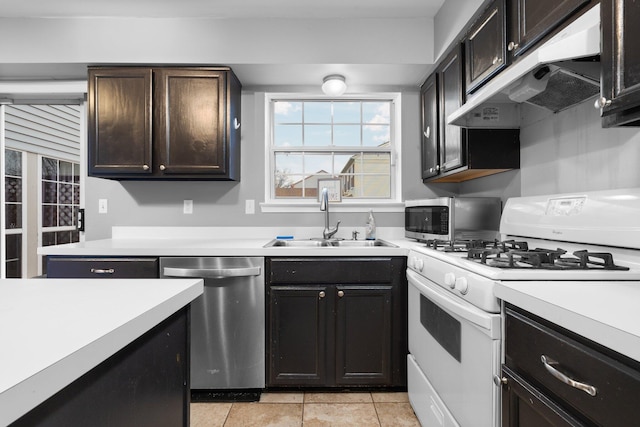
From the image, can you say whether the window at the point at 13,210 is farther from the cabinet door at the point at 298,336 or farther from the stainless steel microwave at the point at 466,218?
the stainless steel microwave at the point at 466,218

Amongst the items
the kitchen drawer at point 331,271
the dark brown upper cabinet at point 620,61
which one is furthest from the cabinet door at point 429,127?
the dark brown upper cabinet at point 620,61

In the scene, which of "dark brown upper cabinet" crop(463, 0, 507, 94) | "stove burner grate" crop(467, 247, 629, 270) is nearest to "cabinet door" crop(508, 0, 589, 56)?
"dark brown upper cabinet" crop(463, 0, 507, 94)

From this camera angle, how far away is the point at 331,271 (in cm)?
209

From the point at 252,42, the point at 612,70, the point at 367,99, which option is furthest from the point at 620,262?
the point at 252,42

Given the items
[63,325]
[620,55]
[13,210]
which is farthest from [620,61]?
[13,210]

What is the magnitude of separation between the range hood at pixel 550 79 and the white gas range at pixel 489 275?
1.39ft

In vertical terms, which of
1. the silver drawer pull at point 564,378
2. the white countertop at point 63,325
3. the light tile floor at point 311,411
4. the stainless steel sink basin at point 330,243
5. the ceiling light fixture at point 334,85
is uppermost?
the ceiling light fixture at point 334,85

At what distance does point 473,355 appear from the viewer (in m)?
1.18

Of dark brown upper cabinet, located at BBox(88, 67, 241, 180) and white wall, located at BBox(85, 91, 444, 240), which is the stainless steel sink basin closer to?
white wall, located at BBox(85, 91, 444, 240)

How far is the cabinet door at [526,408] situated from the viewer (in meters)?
0.78

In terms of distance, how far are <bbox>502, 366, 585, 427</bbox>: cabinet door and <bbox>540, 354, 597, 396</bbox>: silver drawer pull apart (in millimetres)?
75

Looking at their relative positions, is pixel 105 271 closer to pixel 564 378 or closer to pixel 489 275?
pixel 489 275

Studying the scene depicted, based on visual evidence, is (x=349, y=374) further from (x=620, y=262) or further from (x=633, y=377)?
(x=633, y=377)

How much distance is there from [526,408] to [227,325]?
1.60m
